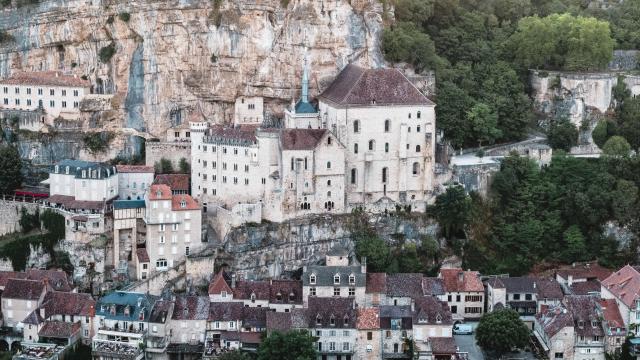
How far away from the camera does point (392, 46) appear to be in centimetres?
9531

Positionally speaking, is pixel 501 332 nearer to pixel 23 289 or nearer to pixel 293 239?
pixel 293 239

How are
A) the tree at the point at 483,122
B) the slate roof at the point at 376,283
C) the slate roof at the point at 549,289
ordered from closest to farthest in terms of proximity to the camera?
the slate roof at the point at 376,283 → the slate roof at the point at 549,289 → the tree at the point at 483,122

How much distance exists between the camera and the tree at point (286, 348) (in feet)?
238

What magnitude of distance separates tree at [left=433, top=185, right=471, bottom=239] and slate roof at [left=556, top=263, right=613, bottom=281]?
782 cm

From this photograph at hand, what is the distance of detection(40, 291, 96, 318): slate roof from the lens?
77625 millimetres

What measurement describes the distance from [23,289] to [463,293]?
29.0 metres

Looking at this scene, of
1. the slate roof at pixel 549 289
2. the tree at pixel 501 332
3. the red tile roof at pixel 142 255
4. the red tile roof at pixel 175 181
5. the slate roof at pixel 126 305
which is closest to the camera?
the tree at pixel 501 332

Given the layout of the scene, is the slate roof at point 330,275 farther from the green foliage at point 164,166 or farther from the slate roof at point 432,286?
the green foliage at point 164,166

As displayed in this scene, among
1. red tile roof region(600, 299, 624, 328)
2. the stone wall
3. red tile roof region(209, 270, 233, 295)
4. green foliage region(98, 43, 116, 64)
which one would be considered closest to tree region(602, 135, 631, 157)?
the stone wall

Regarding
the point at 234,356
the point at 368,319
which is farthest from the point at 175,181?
the point at 368,319

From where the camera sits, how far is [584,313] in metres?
78.3

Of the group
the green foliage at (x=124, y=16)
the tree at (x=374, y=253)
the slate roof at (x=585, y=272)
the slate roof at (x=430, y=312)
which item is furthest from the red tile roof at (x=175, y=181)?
the slate roof at (x=585, y=272)

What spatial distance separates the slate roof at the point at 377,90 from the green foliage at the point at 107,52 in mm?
16354

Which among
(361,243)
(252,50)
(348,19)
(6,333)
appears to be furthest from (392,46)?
(6,333)
